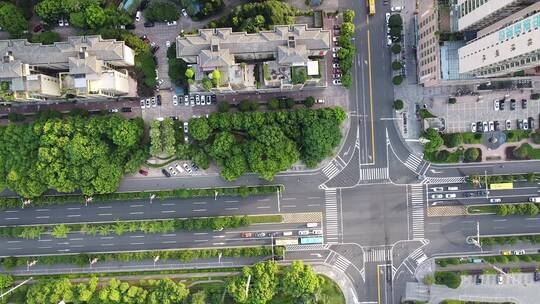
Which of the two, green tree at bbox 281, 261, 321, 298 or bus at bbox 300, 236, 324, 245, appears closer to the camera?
green tree at bbox 281, 261, 321, 298

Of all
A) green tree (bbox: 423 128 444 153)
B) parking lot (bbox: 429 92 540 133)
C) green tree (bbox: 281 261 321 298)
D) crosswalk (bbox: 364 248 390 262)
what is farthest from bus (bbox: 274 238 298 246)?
parking lot (bbox: 429 92 540 133)

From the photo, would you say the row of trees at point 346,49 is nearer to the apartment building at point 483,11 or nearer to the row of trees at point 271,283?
the apartment building at point 483,11

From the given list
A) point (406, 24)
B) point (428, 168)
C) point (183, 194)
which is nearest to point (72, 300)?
point (183, 194)

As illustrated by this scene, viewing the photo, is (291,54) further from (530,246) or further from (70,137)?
(530,246)

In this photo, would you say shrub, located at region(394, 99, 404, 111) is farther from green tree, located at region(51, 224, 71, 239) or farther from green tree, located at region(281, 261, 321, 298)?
green tree, located at region(51, 224, 71, 239)

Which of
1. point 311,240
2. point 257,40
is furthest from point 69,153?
point 311,240

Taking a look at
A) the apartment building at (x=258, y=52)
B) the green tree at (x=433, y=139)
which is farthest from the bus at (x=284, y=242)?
the green tree at (x=433, y=139)
